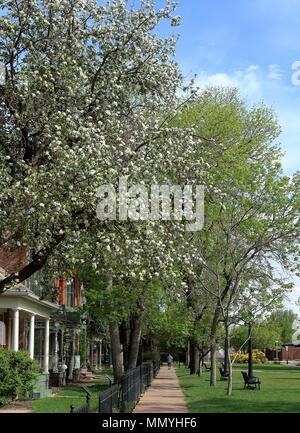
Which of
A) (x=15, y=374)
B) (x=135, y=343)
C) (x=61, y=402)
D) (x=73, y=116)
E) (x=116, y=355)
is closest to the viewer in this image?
(x=73, y=116)

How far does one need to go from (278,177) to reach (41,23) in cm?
1362

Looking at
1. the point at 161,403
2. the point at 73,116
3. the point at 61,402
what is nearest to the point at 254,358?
the point at 61,402

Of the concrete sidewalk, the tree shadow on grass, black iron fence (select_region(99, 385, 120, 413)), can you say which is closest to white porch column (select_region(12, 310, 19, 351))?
the concrete sidewalk

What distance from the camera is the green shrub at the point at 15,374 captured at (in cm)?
2156

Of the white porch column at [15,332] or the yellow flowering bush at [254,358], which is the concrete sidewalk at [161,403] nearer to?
the white porch column at [15,332]

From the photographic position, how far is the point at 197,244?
85.3ft

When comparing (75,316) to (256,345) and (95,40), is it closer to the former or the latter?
(95,40)

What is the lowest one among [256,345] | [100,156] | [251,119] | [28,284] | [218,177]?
[256,345]

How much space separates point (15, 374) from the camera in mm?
21938

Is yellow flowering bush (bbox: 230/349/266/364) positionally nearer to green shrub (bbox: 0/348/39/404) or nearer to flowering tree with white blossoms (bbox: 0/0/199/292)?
green shrub (bbox: 0/348/39/404)

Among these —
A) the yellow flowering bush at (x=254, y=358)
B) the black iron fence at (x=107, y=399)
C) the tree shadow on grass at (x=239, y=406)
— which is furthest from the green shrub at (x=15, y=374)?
the yellow flowering bush at (x=254, y=358)

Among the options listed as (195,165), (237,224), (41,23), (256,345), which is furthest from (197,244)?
(256,345)

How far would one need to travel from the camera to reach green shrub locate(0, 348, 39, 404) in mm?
21562

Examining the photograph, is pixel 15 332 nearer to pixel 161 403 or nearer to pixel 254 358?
pixel 161 403
